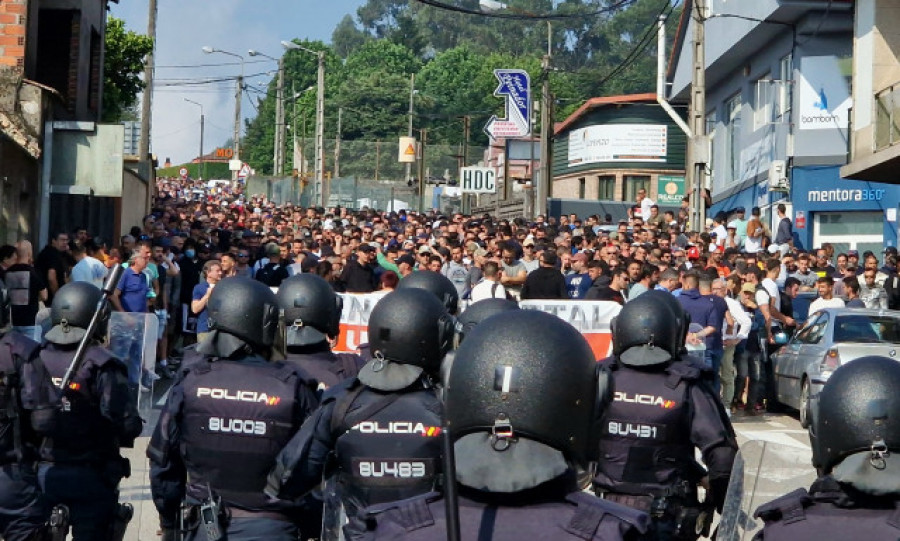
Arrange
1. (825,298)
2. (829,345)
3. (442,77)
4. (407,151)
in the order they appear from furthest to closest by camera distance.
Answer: (442,77), (407,151), (825,298), (829,345)

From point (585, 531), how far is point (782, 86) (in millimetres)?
31297

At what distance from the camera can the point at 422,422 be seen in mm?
5531

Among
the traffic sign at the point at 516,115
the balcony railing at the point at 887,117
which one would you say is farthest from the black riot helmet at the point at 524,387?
the traffic sign at the point at 516,115

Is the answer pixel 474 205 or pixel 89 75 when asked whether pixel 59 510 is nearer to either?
pixel 89 75

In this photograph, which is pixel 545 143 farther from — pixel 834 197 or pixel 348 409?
pixel 348 409

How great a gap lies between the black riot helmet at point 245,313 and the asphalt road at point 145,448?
1224 millimetres

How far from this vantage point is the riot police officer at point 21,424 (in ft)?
21.8

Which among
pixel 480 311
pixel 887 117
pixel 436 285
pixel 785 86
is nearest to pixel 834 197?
pixel 785 86

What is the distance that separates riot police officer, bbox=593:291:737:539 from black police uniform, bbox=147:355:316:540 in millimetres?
1580

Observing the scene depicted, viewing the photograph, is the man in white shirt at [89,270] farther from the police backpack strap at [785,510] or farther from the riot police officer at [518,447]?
the riot police officer at [518,447]

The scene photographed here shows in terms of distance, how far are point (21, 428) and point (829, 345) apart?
34.9 feet

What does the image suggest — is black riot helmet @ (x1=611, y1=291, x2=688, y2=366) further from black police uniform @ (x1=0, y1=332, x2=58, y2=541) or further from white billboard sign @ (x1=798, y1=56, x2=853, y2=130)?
white billboard sign @ (x1=798, y1=56, x2=853, y2=130)

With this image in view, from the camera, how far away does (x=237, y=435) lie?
600 centimetres

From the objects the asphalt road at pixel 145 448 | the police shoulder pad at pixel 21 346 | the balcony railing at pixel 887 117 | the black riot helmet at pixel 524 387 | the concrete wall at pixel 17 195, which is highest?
the balcony railing at pixel 887 117
